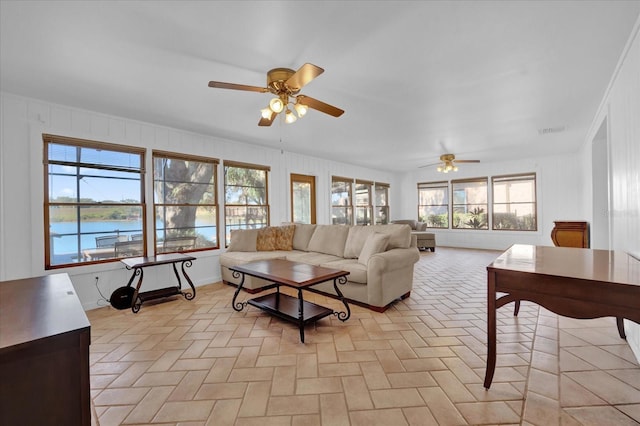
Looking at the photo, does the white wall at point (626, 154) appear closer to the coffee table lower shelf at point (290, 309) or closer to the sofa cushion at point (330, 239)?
the coffee table lower shelf at point (290, 309)

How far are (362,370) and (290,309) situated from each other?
1.01 metres

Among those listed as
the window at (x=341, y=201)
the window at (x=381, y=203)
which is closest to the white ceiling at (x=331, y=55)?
the window at (x=341, y=201)

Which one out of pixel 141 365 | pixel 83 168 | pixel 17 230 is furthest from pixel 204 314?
pixel 83 168

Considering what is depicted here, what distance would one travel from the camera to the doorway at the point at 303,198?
Answer: 5.89m

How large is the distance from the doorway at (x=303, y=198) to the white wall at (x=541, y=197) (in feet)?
13.3

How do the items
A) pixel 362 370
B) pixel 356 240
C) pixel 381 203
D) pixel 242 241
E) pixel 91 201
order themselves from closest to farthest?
pixel 362 370
pixel 91 201
pixel 356 240
pixel 242 241
pixel 381 203

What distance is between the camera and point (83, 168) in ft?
11.0

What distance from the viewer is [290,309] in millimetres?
2752

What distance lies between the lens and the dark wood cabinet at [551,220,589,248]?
4.63 meters

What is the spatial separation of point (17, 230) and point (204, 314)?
2099 millimetres

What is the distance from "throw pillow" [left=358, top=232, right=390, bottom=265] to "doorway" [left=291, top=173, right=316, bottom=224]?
A: 266 cm

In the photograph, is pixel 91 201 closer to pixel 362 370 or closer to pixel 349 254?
pixel 349 254

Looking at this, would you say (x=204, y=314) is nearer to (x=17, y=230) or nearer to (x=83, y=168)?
(x=17, y=230)

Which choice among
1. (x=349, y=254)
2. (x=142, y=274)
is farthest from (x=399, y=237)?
(x=142, y=274)
